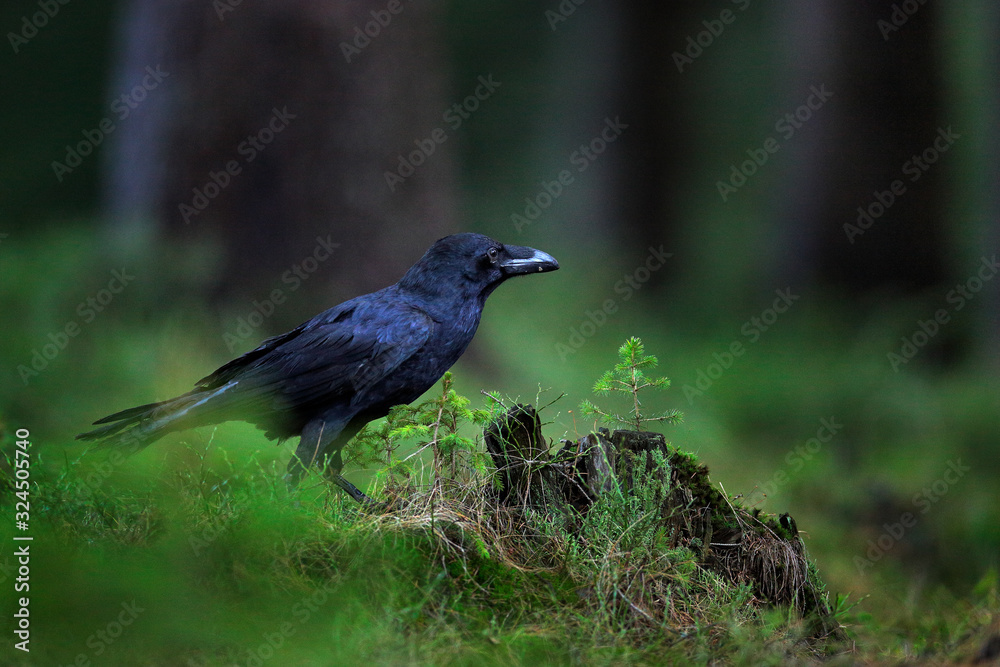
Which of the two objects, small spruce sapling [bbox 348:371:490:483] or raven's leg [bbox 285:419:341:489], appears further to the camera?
raven's leg [bbox 285:419:341:489]

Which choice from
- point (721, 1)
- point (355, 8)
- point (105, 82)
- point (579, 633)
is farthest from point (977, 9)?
point (105, 82)

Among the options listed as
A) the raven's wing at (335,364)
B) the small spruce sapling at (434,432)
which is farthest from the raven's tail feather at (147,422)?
the small spruce sapling at (434,432)

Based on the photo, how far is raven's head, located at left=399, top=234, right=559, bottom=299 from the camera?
466 cm

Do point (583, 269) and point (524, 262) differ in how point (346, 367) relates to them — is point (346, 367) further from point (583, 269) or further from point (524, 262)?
point (583, 269)

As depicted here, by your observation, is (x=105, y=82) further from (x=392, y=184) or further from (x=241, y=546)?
(x=241, y=546)

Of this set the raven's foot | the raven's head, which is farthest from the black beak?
the raven's foot

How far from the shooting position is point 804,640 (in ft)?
11.3

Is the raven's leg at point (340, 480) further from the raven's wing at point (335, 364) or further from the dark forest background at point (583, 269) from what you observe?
the dark forest background at point (583, 269)

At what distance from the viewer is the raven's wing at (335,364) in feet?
14.3

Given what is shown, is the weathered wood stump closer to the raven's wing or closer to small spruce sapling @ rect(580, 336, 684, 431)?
small spruce sapling @ rect(580, 336, 684, 431)

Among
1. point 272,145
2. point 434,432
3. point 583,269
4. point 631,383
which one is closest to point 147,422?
point 434,432

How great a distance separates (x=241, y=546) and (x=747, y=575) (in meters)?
1.99

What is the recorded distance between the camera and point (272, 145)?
7898 millimetres

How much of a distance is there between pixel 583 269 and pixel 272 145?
23.4 feet
